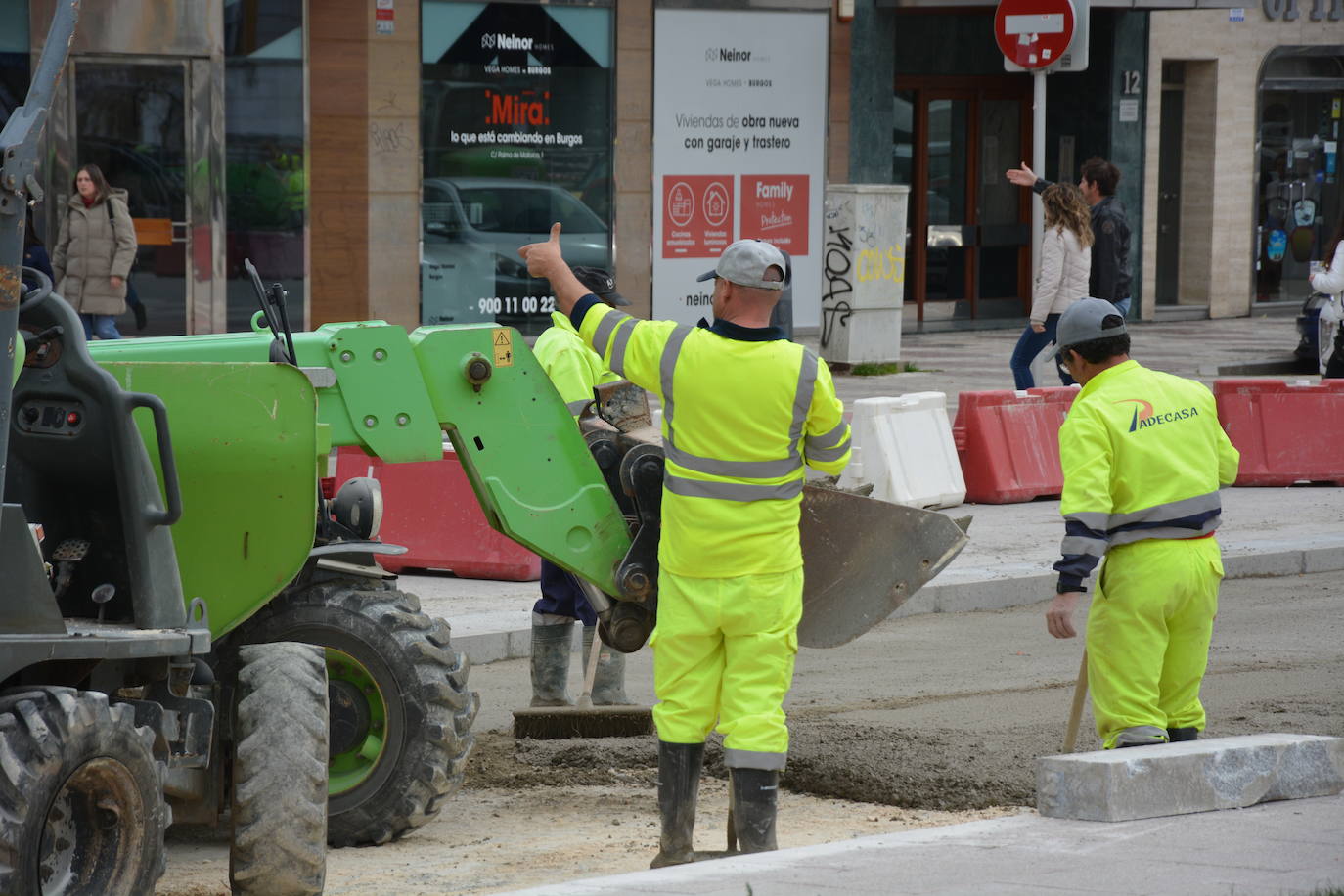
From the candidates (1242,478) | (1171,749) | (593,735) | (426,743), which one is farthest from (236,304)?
(1171,749)

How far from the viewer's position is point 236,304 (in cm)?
1808

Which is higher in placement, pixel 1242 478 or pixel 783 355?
pixel 783 355

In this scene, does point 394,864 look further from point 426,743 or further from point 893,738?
point 893,738

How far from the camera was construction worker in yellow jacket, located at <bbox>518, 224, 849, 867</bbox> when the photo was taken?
5957 millimetres

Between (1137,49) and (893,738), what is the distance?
18.9 metres

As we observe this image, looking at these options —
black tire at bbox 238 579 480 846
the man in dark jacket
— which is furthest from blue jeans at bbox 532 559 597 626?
the man in dark jacket

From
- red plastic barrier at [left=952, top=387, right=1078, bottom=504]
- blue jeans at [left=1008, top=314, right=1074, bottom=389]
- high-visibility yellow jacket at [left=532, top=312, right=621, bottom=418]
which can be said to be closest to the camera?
high-visibility yellow jacket at [left=532, top=312, right=621, bottom=418]

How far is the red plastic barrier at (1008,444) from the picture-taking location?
529 inches

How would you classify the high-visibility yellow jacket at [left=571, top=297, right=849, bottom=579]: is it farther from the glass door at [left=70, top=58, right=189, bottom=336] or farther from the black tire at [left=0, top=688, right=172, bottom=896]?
the glass door at [left=70, top=58, right=189, bottom=336]

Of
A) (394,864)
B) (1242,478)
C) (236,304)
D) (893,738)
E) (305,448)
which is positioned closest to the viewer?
(305,448)

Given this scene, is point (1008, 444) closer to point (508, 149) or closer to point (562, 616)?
point (562, 616)

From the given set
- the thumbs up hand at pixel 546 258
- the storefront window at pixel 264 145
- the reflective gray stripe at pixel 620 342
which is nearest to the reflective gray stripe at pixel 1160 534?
the reflective gray stripe at pixel 620 342

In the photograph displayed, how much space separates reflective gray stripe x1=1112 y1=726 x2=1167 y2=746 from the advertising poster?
553 inches

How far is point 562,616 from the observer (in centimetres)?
810
